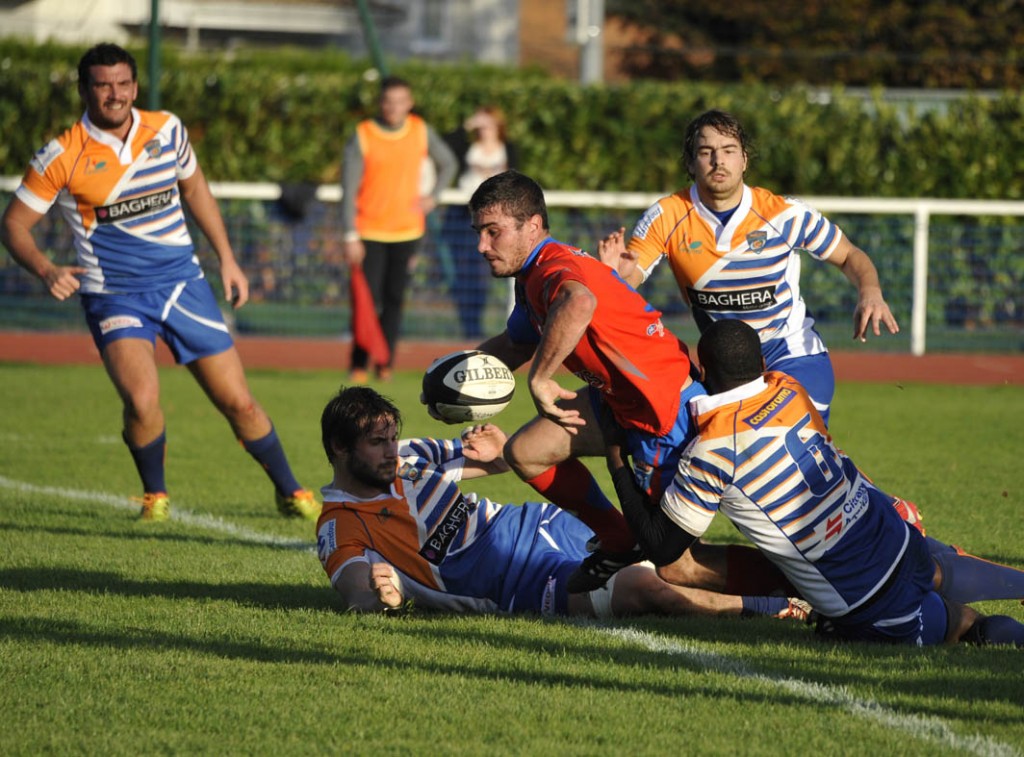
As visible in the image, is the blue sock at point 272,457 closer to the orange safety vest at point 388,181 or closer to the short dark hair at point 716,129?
the short dark hair at point 716,129

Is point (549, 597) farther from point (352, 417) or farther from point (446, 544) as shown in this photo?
point (352, 417)

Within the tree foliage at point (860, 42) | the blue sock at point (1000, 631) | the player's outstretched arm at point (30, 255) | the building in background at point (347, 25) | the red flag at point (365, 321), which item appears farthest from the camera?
the building in background at point (347, 25)

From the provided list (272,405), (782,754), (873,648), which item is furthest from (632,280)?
(272,405)

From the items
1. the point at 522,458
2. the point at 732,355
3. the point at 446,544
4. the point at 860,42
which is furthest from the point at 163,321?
the point at 860,42

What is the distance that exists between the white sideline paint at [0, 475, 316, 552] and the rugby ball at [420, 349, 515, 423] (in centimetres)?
168

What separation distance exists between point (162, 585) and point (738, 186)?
3.02 m

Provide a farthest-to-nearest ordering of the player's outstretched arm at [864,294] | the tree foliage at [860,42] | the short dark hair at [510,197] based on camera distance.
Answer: the tree foliage at [860,42]
the player's outstretched arm at [864,294]
the short dark hair at [510,197]

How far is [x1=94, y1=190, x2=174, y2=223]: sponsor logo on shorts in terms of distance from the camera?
791 cm

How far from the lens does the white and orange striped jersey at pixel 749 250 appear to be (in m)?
6.70

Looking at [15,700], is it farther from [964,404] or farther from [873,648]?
[964,404]

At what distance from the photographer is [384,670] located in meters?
4.87

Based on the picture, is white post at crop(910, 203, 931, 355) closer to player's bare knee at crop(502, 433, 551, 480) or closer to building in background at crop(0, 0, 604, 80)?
player's bare knee at crop(502, 433, 551, 480)

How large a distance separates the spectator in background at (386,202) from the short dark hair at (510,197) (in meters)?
8.14

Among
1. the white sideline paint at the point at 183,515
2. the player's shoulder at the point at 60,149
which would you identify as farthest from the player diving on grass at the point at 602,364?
the player's shoulder at the point at 60,149
